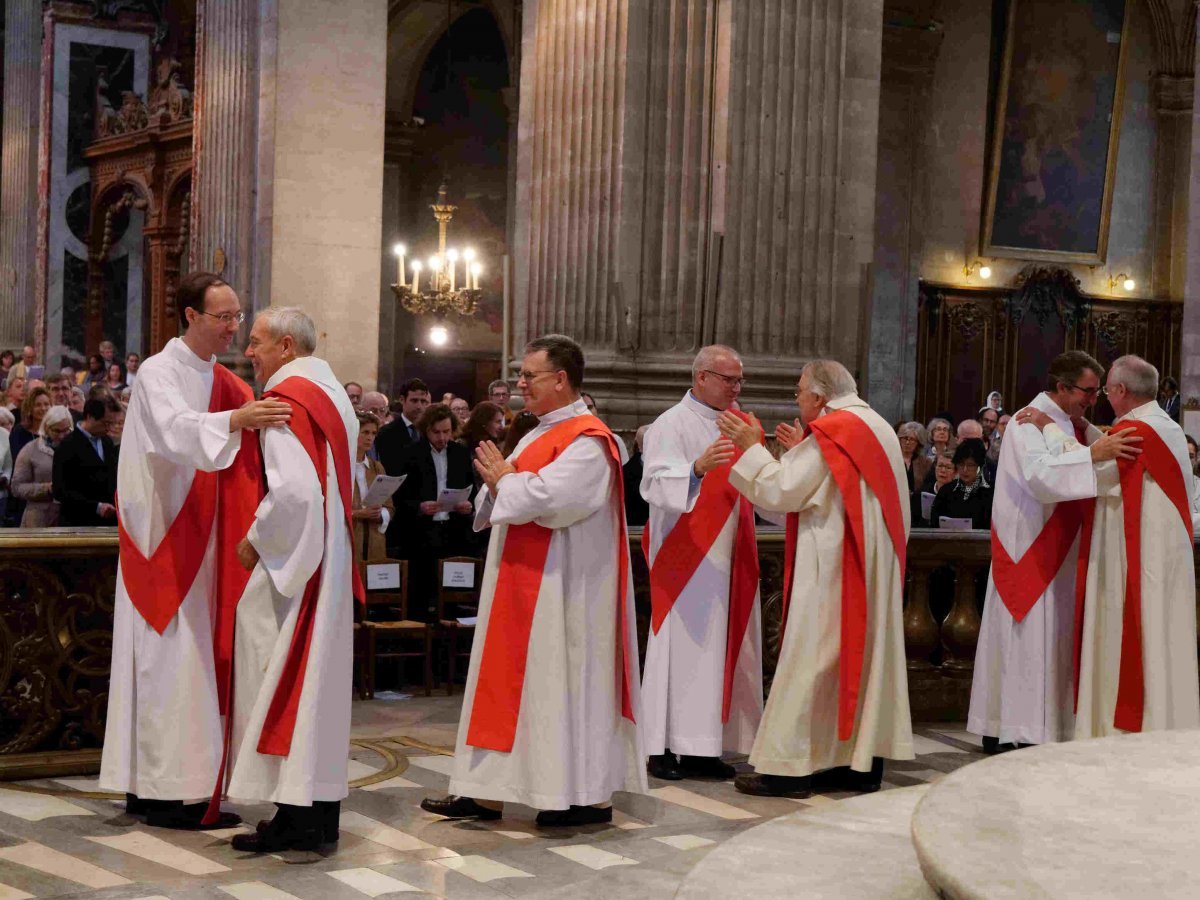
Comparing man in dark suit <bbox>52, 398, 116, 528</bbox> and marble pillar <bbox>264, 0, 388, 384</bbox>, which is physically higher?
marble pillar <bbox>264, 0, 388, 384</bbox>

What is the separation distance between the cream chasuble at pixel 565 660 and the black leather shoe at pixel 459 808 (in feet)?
0.37

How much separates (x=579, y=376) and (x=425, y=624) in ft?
8.98

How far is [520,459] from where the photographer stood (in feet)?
18.6

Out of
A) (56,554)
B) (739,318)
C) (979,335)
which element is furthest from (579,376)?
(979,335)

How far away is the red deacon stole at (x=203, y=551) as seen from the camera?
5.42 meters

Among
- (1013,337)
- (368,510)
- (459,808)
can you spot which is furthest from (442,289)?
(459,808)

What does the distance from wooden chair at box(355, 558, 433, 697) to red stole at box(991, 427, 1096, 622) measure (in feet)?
8.92

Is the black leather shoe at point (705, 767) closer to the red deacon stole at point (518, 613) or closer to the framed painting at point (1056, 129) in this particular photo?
the red deacon stole at point (518, 613)

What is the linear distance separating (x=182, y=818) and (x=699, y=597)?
6.99 feet

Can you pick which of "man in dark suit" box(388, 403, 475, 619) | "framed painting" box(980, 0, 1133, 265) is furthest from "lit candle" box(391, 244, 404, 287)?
"man in dark suit" box(388, 403, 475, 619)

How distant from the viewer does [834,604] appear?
20.4 feet

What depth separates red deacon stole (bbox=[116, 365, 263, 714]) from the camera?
5418 mm

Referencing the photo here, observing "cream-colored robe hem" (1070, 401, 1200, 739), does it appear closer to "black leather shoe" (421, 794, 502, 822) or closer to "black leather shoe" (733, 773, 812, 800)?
"black leather shoe" (733, 773, 812, 800)

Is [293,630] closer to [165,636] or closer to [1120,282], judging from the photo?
[165,636]
